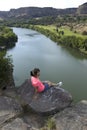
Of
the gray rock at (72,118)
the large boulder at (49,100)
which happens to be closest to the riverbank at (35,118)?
the gray rock at (72,118)

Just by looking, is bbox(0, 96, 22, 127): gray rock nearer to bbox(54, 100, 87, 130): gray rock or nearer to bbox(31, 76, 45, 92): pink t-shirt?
bbox(31, 76, 45, 92): pink t-shirt

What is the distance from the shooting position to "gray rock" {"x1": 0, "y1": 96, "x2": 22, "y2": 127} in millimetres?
9927

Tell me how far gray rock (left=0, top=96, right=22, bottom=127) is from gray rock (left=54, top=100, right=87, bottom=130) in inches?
67.3

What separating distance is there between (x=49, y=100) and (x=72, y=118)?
5.27 feet

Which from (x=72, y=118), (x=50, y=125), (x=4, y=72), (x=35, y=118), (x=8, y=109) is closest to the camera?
(x=50, y=125)

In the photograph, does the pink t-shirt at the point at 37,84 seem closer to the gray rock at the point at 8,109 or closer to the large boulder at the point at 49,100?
the large boulder at the point at 49,100

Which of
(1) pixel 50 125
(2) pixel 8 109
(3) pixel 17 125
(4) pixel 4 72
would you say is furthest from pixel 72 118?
(4) pixel 4 72

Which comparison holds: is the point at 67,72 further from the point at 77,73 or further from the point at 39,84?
the point at 39,84

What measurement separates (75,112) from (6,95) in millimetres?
3625

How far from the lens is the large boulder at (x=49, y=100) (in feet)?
34.4

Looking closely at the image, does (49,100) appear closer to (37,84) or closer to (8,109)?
(37,84)

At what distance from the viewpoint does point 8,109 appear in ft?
34.3

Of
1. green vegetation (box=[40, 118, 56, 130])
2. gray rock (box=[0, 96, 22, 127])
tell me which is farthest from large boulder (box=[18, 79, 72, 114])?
green vegetation (box=[40, 118, 56, 130])

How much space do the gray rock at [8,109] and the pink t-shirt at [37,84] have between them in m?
1.13
